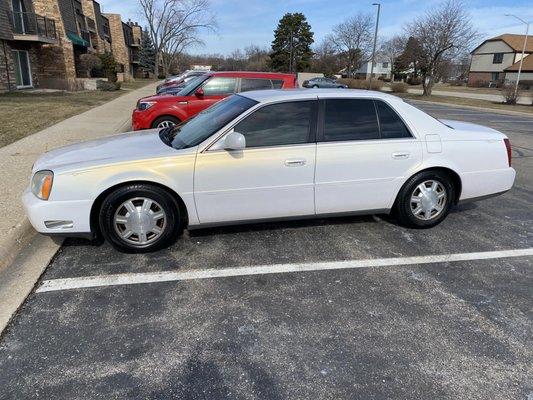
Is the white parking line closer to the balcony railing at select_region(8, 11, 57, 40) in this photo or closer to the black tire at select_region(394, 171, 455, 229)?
the black tire at select_region(394, 171, 455, 229)

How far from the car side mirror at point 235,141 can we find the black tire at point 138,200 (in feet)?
2.42

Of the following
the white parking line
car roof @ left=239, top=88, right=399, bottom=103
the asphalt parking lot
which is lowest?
the asphalt parking lot

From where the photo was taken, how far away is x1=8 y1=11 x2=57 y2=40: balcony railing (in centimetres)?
2295

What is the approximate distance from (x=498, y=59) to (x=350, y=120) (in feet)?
276

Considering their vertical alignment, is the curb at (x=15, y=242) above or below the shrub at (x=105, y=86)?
below

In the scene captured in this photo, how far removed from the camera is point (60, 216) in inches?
150

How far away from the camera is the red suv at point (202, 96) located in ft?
30.5

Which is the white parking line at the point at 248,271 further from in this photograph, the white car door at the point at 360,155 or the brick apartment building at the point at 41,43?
the brick apartment building at the point at 41,43

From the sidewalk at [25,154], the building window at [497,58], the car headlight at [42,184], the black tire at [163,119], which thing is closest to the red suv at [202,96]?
the black tire at [163,119]

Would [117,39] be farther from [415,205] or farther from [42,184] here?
[415,205]

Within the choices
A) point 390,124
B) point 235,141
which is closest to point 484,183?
point 390,124

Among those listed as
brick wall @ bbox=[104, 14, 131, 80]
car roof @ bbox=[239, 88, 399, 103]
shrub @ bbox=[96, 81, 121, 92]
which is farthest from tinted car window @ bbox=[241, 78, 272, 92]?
brick wall @ bbox=[104, 14, 131, 80]

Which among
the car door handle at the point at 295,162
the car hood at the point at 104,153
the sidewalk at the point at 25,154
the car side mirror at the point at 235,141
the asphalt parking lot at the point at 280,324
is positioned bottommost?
the asphalt parking lot at the point at 280,324

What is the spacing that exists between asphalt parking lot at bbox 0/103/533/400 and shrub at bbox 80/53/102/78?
31.4 m
